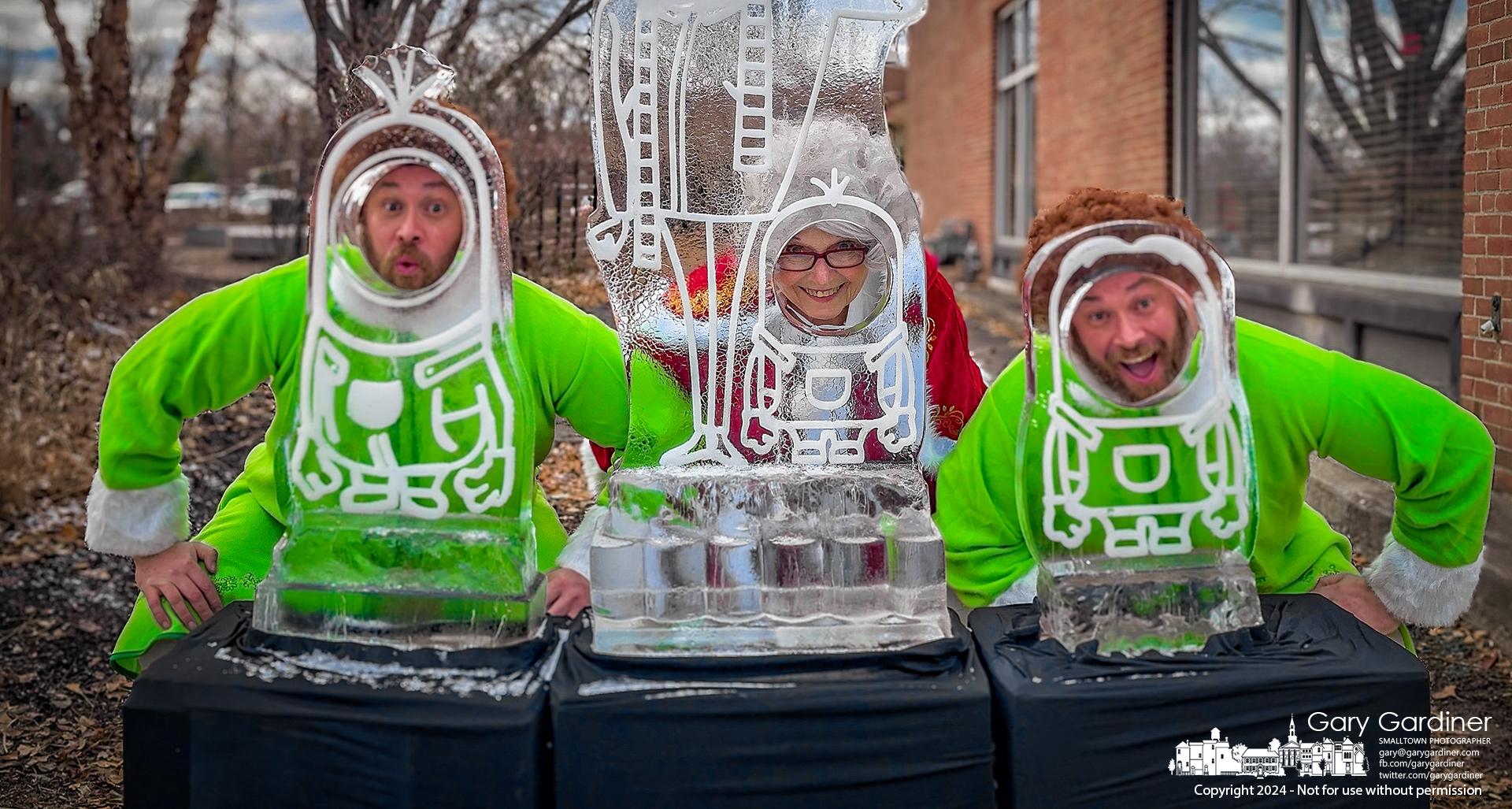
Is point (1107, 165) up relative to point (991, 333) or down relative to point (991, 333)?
up

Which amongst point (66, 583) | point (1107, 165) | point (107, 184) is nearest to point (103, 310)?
point (107, 184)

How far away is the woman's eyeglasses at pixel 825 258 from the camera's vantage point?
2.32 m

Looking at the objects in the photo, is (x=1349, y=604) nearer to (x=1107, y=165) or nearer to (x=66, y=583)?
(x=66, y=583)

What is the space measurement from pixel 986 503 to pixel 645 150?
0.87 m

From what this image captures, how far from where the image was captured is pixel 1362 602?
218 centimetres

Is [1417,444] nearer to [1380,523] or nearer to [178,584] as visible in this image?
[178,584]

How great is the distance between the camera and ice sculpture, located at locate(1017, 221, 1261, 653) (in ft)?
6.09

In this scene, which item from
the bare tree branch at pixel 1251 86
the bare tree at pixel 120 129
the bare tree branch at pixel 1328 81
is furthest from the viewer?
the bare tree at pixel 120 129

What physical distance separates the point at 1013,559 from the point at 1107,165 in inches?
271

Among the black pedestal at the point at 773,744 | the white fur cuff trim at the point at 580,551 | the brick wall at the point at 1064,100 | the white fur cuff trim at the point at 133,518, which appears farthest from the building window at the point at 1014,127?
the black pedestal at the point at 773,744

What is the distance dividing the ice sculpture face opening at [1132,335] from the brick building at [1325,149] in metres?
2.33

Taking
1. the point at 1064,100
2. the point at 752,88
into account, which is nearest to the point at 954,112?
the point at 1064,100

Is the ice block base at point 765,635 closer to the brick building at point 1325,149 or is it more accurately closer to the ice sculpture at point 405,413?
the ice sculpture at point 405,413

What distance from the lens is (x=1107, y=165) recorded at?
8594 mm
